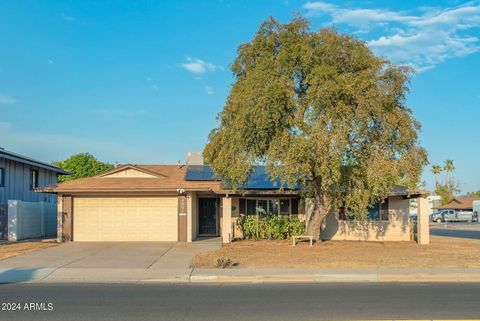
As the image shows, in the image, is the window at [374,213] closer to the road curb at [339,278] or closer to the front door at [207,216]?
the front door at [207,216]

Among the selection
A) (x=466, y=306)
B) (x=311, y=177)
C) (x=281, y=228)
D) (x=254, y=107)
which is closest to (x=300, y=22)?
(x=254, y=107)

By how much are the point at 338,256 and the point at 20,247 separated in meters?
13.7

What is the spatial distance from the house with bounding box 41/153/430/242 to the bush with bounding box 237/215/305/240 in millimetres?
1058

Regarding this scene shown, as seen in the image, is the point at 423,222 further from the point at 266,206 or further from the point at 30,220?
the point at 30,220

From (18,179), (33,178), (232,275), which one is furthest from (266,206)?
(33,178)

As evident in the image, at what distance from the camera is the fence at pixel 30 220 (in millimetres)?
26578

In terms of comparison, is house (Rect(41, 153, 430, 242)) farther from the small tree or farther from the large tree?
the small tree

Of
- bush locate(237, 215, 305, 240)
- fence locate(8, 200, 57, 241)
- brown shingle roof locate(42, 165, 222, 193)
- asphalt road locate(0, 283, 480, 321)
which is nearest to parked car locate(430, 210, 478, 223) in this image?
bush locate(237, 215, 305, 240)

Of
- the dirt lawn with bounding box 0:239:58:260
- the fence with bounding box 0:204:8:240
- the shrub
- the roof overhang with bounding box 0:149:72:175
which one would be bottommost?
the dirt lawn with bounding box 0:239:58:260

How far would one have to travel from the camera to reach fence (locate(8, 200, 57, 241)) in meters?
26.6

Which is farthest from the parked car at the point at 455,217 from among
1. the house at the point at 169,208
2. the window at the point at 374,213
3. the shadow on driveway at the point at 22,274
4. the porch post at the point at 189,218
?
the shadow on driveway at the point at 22,274

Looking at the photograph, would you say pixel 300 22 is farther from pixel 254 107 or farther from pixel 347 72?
pixel 254 107

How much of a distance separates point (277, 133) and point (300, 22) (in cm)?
496

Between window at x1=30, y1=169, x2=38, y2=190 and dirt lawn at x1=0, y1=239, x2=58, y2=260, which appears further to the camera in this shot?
window at x1=30, y1=169, x2=38, y2=190
